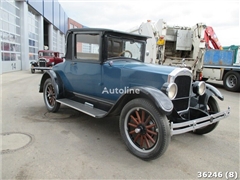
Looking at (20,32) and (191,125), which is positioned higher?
(20,32)

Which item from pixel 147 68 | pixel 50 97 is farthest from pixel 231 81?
pixel 50 97

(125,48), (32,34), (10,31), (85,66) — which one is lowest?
(85,66)

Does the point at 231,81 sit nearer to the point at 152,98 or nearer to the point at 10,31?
the point at 152,98

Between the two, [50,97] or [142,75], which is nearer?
[142,75]

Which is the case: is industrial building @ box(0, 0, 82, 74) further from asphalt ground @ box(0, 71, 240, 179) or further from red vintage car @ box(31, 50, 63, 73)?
asphalt ground @ box(0, 71, 240, 179)

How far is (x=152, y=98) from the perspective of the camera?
2631mm

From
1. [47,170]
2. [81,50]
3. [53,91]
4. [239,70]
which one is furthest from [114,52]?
[239,70]

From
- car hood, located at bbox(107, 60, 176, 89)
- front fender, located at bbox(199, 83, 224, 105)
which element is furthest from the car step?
front fender, located at bbox(199, 83, 224, 105)

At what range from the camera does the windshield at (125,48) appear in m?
3.75

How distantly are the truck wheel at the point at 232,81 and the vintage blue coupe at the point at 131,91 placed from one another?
21.5 feet

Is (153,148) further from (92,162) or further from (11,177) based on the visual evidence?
(11,177)

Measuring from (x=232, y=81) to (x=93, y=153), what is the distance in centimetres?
911

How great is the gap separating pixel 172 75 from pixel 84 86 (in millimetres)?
2012

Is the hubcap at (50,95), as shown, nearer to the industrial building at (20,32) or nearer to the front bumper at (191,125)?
the front bumper at (191,125)
